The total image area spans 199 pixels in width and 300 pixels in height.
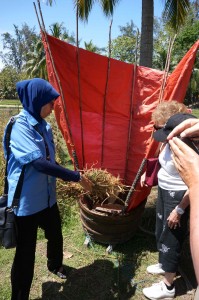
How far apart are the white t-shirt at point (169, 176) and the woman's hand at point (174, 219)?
0.63ft

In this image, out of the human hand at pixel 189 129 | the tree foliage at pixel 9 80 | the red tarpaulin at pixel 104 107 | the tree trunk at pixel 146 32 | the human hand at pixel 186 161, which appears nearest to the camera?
the human hand at pixel 186 161

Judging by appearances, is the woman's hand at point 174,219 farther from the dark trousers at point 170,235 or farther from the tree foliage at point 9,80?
the tree foliage at point 9,80

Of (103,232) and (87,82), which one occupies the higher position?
(87,82)

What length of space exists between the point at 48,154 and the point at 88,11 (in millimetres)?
6239

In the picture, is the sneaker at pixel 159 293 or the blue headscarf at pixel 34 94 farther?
the sneaker at pixel 159 293

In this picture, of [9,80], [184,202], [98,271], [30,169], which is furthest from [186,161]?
[9,80]

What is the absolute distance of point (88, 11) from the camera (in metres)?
7.35

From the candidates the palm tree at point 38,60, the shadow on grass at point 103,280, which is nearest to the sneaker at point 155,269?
the shadow on grass at point 103,280

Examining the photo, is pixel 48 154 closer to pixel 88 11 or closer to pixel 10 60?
pixel 88 11

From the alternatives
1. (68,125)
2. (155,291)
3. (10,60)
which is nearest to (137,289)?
(155,291)

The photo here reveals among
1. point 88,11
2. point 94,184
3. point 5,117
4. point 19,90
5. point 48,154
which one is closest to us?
point 19,90

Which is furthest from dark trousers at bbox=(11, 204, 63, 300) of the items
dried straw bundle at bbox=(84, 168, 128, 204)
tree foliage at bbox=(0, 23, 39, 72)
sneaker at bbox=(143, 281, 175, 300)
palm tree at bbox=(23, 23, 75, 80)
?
tree foliage at bbox=(0, 23, 39, 72)

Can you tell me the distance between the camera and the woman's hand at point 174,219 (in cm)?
225

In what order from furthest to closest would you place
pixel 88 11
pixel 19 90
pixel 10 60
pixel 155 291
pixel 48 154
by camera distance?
1. pixel 10 60
2. pixel 88 11
3. pixel 155 291
4. pixel 48 154
5. pixel 19 90
